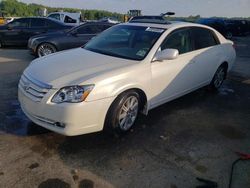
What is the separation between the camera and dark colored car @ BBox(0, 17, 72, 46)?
12.2 metres

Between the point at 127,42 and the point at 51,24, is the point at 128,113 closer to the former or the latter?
the point at 127,42

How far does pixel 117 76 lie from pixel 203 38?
262 cm

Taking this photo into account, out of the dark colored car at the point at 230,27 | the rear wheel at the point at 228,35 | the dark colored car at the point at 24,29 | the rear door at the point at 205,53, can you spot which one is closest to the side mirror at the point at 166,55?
the rear door at the point at 205,53

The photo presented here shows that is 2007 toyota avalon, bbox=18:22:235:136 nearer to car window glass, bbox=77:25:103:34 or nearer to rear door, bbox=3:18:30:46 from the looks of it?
car window glass, bbox=77:25:103:34

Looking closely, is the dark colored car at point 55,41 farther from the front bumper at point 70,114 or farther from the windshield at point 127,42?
the front bumper at point 70,114

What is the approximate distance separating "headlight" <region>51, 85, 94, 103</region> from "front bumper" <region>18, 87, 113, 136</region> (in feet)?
0.17

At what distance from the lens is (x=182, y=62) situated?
4.71m

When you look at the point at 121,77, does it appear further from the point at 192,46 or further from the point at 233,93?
the point at 233,93

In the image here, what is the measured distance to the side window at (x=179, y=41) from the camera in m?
4.51

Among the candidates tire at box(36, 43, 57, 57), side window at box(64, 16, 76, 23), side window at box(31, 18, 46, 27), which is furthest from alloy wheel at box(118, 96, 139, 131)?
side window at box(64, 16, 76, 23)

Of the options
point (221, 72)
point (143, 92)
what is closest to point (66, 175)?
point (143, 92)

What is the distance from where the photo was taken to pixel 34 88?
11.6 ft

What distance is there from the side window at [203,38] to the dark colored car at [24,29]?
8217mm

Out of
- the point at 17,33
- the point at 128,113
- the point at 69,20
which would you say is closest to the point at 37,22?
the point at 17,33
